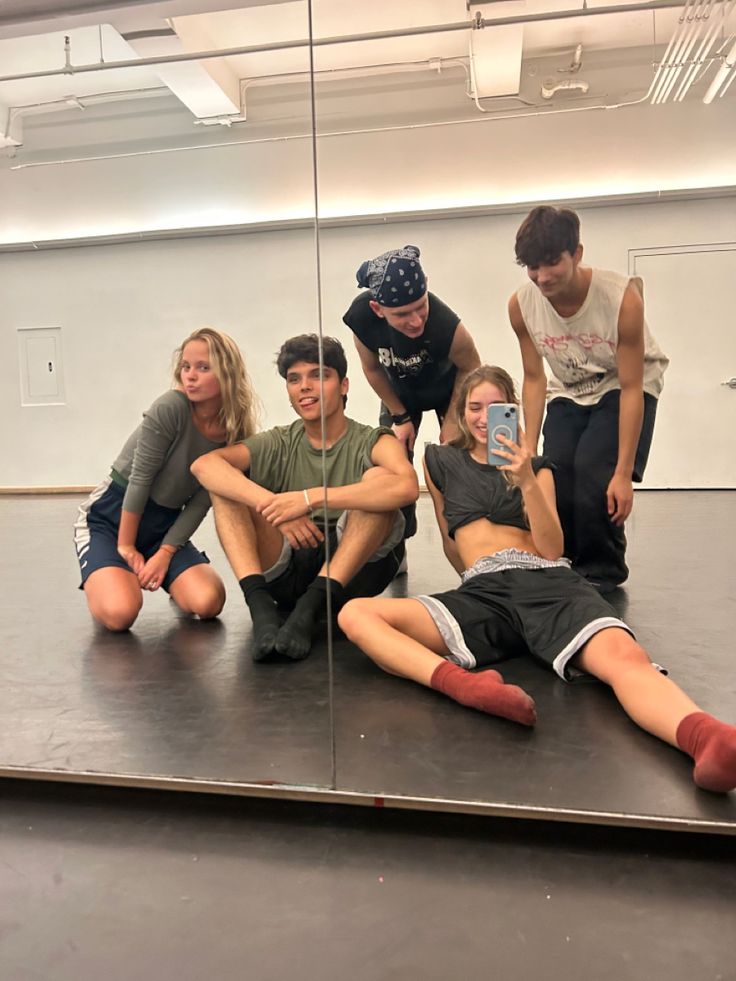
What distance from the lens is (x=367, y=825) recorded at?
4.04ft

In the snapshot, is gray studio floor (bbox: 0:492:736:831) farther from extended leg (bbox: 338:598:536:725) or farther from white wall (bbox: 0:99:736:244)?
white wall (bbox: 0:99:736:244)

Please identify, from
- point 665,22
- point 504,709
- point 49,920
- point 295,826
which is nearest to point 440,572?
point 504,709

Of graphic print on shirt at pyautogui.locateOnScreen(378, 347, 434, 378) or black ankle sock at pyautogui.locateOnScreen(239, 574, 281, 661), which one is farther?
black ankle sock at pyautogui.locateOnScreen(239, 574, 281, 661)

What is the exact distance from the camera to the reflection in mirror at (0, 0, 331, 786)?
147 centimetres

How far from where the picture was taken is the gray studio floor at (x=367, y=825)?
0.97m

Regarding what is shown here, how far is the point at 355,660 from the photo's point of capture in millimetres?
1816

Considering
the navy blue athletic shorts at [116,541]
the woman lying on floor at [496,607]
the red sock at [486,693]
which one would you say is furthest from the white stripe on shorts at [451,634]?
the navy blue athletic shorts at [116,541]

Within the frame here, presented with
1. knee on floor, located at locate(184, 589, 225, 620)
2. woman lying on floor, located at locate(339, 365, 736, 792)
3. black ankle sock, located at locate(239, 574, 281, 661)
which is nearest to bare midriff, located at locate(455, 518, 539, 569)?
woman lying on floor, located at locate(339, 365, 736, 792)

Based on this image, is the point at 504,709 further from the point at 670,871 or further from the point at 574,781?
the point at 670,871

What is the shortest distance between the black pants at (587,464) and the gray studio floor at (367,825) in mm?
92

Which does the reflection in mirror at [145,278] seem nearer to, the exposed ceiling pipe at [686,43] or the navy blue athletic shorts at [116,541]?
the navy blue athletic shorts at [116,541]

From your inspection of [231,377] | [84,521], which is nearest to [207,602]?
[84,521]

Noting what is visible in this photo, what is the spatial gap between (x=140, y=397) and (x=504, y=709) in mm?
1065

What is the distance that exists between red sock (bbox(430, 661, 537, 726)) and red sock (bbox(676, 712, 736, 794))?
0.94ft
